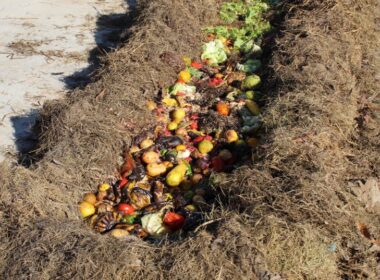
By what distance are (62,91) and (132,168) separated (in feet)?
9.48

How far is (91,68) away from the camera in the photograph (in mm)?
9969

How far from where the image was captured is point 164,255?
5320 millimetres

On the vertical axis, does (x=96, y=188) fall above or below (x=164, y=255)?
below

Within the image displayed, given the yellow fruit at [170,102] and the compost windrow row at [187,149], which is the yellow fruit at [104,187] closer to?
the compost windrow row at [187,149]

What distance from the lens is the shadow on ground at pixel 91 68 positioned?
7.95 meters

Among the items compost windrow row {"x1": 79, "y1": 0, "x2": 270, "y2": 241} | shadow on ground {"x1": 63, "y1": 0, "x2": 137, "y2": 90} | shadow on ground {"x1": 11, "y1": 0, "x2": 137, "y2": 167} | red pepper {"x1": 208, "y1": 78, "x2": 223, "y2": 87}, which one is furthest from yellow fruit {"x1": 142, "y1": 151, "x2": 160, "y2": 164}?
red pepper {"x1": 208, "y1": 78, "x2": 223, "y2": 87}

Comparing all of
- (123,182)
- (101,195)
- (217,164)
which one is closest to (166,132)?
(217,164)

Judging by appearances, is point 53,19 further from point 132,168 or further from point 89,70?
point 132,168

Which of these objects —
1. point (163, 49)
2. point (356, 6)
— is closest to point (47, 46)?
point (163, 49)

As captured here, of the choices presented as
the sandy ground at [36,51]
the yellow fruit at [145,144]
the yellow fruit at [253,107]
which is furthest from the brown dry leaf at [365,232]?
the sandy ground at [36,51]

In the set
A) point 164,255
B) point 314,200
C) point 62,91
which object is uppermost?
point 314,200

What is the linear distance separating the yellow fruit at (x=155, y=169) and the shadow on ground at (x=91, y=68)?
1678 millimetres

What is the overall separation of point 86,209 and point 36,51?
16.8 ft

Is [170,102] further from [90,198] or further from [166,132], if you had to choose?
[90,198]
